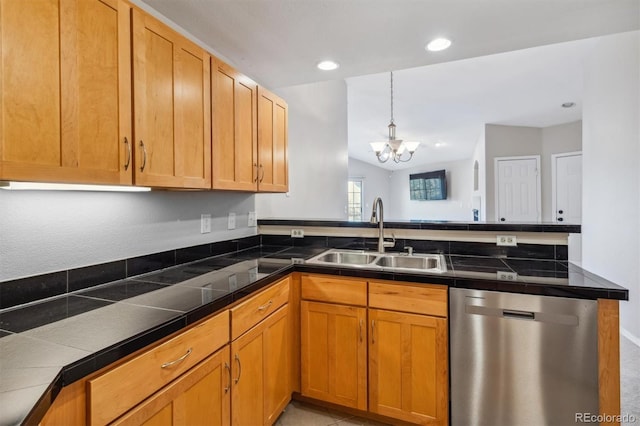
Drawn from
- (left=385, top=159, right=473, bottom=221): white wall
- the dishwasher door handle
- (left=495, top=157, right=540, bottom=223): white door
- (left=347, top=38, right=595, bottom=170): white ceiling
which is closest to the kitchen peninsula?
the dishwasher door handle

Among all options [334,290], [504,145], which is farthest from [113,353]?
[504,145]

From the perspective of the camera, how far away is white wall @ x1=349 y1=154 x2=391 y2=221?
32.3ft

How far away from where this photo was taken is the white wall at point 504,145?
229 inches

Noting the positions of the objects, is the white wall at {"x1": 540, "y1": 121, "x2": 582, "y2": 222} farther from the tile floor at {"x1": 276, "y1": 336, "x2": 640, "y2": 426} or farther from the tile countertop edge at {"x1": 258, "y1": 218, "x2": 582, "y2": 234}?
the tile countertop edge at {"x1": 258, "y1": 218, "x2": 582, "y2": 234}

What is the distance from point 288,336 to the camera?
6.06 ft

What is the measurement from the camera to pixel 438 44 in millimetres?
1979

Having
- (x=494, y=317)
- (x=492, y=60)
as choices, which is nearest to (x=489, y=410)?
(x=494, y=317)

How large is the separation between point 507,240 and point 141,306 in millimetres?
2093

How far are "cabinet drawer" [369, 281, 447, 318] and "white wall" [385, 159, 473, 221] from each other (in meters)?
5.84

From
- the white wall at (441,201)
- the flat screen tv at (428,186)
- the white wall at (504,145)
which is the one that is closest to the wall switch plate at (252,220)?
the white wall at (504,145)

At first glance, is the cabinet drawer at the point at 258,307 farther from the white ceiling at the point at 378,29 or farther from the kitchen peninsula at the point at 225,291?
the white ceiling at the point at 378,29

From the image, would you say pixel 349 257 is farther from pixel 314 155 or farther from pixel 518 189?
pixel 518 189

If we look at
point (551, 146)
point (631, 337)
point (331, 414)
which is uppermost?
point (551, 146)

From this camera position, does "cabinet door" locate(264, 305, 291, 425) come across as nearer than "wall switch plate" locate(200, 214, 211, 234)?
Yes
